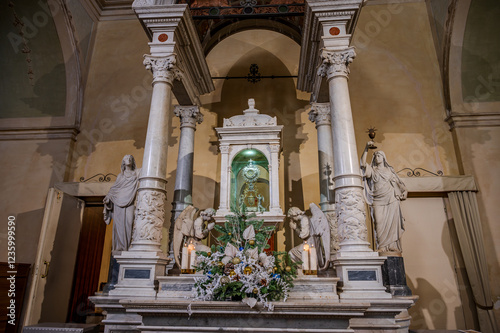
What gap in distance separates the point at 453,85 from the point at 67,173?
9.02 m

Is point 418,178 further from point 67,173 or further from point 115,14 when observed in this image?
point 115,14

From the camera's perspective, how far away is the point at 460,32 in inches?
277

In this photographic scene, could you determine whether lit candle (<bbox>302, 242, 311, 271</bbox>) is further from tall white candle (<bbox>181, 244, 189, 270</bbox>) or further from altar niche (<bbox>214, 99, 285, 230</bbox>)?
tall white candle (<bbox>181, 244, 189, 270</bbox>)

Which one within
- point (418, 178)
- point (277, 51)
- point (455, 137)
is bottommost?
point (418, 178)

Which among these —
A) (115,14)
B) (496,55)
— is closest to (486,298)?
(496,55)

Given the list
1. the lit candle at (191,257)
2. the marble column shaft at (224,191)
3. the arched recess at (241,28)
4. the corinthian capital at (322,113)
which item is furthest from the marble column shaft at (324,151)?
the arched recess at (241,28)

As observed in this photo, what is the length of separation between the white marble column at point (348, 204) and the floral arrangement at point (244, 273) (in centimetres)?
79

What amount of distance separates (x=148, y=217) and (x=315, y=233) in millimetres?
2381

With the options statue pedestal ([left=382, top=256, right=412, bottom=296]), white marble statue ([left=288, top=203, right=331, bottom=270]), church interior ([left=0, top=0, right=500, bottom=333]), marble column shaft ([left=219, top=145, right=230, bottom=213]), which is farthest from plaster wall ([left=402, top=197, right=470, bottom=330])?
marble column shaft ([left=219, top=145, right=230, bottom=213])

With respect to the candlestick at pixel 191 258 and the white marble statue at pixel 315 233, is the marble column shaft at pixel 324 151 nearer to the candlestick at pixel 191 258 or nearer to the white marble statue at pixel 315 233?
the white marble statue at pixel 315 233

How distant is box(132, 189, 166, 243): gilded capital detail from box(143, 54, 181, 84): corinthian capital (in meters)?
1.78

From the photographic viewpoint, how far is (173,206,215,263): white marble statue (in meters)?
4.77

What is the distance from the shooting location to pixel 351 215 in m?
4.02

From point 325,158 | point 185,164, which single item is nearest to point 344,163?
point 325,158
